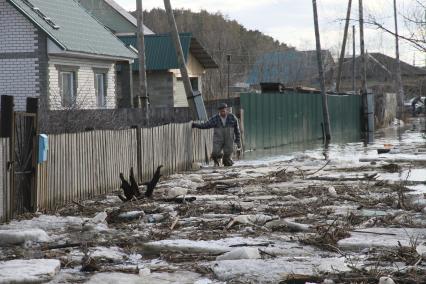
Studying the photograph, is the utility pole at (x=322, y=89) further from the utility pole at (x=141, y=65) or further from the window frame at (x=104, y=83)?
the utility pole at (x=141, y=65)

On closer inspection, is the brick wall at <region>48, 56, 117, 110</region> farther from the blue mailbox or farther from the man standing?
the blue mailbox

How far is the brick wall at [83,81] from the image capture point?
23.8 m

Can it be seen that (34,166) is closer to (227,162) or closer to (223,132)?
(223,132)

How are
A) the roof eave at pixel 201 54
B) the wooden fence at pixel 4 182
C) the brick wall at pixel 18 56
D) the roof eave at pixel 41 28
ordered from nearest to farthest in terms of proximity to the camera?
1. the wooden fence at pixel 4 182
2. the roof eave at pixel 41 28
3. the brick wall at pixel 18 56
4. the roof eave at pixel 201 54

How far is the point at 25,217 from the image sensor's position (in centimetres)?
971

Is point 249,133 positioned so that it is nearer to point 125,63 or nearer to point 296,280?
point 125,63

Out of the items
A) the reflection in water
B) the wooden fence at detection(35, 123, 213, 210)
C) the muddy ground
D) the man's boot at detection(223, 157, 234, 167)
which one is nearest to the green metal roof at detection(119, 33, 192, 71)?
the reflection in water

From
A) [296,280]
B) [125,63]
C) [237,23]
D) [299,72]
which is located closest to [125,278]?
[296,280]

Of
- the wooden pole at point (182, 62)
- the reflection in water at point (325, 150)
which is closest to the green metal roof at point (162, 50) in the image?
the reflection in water at point (325, 150)

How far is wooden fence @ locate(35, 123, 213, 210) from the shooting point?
10.8 meters

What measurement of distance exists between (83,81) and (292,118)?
10.1m

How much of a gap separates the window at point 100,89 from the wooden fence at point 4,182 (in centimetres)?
1857

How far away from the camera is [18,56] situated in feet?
78.0

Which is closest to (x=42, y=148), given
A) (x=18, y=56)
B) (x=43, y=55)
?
(x=43, y=55)
